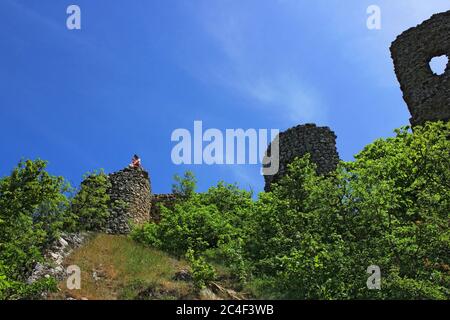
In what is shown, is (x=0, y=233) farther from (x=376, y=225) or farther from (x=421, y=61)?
(x=421, y=61)

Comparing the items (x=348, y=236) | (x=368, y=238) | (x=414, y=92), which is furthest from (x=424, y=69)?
(x=368, y=238)

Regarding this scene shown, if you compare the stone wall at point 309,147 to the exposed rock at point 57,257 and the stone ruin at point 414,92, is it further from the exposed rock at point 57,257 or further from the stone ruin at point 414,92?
the exposed rock at point 57,257

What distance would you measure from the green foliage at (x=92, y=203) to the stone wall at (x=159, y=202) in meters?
4.29

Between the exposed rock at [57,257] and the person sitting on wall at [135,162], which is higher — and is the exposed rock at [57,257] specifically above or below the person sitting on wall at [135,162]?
below

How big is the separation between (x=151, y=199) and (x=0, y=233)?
13618 mm

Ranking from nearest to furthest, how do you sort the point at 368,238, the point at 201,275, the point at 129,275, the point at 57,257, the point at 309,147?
the point at 368,238 < the point at 201,275 < the point at 129,275 < the point at 57,257 < the point at 309,147

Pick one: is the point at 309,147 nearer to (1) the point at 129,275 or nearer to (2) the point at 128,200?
(2) the point at 128,200

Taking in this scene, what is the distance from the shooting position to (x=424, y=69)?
83.9ft

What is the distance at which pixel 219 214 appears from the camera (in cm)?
2267

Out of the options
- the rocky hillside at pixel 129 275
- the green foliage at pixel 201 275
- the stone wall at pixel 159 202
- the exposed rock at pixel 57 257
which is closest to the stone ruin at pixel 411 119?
the stone wall at pixel 159 202

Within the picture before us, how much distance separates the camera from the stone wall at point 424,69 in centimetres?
2436

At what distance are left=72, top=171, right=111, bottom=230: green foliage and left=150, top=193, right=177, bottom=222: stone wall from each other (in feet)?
14.1

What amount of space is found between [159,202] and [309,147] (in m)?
8.63
